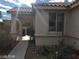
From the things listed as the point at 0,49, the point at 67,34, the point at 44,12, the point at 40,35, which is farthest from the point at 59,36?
the point at 0,49

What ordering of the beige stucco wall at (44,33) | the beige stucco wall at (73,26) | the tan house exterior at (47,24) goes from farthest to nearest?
1. the beige stucco wall at (44,33)
2. the tan house exterior at (47,24)
3. the beige stucco wall at (73,26)

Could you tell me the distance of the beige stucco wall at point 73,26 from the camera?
1127 centimetres

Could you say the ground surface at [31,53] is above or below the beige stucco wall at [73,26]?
below

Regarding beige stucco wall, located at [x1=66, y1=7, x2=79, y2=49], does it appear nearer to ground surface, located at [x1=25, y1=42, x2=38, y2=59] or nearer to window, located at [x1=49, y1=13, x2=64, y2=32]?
window, located at [x1=49, y1=13, x2=64, y2=32]

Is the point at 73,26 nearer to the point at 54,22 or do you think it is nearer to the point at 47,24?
the point at 54,22

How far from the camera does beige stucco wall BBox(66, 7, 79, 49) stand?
1127cm

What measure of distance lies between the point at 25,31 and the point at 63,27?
42.6 ft

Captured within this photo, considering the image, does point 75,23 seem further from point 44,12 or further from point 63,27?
point 44,12

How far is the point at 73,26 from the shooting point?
12211 mm

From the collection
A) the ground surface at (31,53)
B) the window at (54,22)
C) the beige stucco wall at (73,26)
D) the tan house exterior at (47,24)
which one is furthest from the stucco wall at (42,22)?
the ground surface at (31,53)

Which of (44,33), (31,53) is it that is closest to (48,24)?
(44,33)

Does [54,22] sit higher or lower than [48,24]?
higher

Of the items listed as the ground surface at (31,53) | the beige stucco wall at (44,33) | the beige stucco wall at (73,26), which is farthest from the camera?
the beige stucco wall at (44,33)

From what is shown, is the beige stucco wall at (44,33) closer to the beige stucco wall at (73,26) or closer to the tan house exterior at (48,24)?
the tan house exterior at (48,24)
